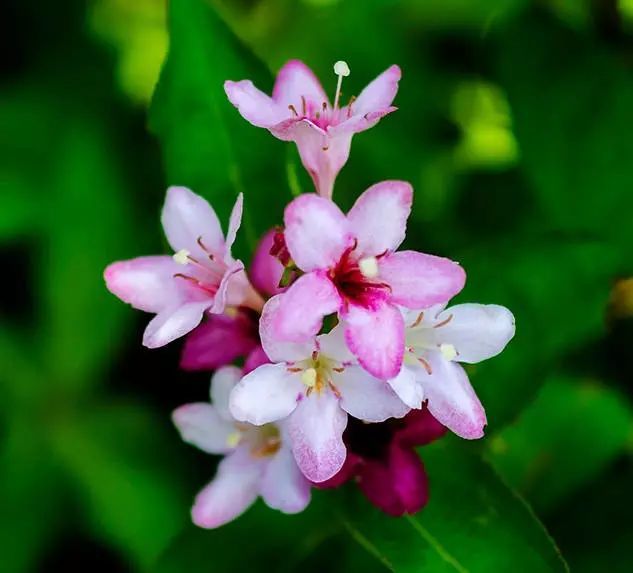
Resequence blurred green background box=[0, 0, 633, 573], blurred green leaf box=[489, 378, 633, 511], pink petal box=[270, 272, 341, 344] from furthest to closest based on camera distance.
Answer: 1. blurred green leaf box=[489, 378, 633, 511]
2. blurred green background box=[0, 0, 633, 573]
3. pink petal box=[270, 272, 341, 344]

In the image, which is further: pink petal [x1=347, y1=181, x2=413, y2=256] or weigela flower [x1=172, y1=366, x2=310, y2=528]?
weigela flower [x1=172, y1=366, x2=310, y2=528]

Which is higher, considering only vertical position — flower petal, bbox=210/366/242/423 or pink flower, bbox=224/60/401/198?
pink flower, bbox=224/60/401/198

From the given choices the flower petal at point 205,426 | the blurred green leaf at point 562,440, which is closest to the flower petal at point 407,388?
the flower petal at point 205,426

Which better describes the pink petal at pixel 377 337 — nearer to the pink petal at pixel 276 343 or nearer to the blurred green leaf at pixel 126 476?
the pink petal at pixel 276 343

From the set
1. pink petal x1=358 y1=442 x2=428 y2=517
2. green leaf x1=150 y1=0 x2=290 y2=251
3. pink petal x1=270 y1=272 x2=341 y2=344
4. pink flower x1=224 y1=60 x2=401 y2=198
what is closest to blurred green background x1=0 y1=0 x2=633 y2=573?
green leaf x1=150 y1=0 x2=290 y2=251

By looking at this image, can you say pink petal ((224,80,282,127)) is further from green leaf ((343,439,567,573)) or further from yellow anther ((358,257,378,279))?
green leaf ((343,439,567,573))

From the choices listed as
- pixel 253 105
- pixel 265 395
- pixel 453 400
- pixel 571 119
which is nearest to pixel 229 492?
pixel 265 395
